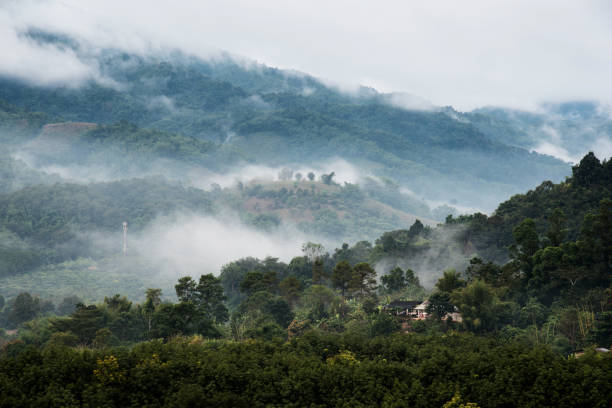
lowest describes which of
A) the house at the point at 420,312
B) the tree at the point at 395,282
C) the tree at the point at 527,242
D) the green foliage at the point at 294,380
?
the green foliage at the point at 294,380

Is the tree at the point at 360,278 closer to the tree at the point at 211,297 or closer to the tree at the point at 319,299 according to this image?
the tree at the point at 319,299

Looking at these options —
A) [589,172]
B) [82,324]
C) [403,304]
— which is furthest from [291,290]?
[589,172]

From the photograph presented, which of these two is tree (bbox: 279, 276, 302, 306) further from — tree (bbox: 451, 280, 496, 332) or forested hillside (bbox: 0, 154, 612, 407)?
tree (bbox: 451, 280, 496, 332)

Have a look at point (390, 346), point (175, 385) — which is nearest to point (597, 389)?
point (390, 346)

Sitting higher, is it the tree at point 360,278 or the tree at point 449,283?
the tree at point 360,278

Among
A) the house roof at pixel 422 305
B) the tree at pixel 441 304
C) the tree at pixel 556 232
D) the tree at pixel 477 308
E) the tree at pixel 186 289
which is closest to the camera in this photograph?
the tree at pixel 477 308

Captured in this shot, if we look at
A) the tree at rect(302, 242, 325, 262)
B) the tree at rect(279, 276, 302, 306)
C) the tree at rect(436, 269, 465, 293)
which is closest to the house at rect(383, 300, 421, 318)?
the tree at rect(436, 269, 465, 293)

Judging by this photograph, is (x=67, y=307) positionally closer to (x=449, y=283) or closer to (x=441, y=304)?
→ (x=449, y=283)

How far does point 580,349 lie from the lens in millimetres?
31688

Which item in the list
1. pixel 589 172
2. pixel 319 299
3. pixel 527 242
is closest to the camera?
pixel 527 242

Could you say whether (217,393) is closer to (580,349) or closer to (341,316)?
(580,349)

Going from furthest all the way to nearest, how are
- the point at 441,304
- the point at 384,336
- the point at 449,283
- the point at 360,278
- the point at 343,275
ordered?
the point at 343,275 → the point at 360,278 → the point at 449,283 → the point at 441,304 → the point at 384,336

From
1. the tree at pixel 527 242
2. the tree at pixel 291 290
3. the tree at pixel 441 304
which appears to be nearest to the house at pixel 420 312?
the tree at pixel 441 304

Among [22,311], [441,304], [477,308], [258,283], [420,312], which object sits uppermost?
[258,283]
